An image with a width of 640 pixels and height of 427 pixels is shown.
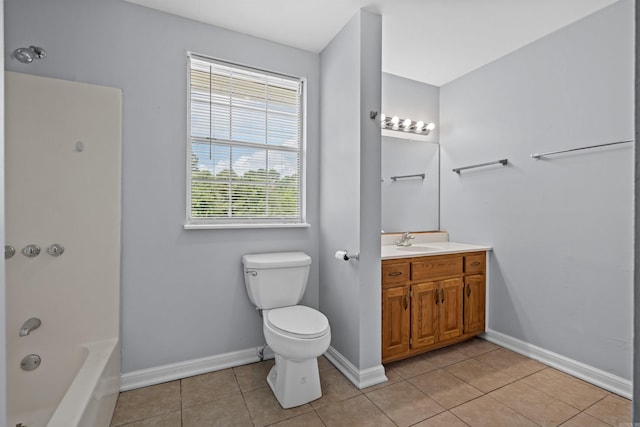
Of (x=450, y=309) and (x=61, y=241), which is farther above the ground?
(x=61, y=241)

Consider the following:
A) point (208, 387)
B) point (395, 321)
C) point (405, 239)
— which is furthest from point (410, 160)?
point (208, 387)

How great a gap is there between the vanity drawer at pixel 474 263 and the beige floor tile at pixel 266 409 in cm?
167

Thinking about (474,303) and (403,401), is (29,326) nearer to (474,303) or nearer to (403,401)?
(403,401)

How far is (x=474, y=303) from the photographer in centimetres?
264

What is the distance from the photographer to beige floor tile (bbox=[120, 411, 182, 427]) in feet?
5.38

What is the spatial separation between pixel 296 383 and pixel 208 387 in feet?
2.01

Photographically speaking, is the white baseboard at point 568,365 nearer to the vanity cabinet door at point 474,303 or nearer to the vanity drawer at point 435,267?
the vanity cabinet door at point 474,303

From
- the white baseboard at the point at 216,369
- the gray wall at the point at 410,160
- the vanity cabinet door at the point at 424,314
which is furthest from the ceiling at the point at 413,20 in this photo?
the white baseboard at the point at 216,369

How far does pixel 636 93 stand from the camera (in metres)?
0.43

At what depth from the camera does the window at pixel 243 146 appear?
2.20m

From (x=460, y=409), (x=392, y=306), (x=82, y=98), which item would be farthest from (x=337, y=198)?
(x=82, y=98)

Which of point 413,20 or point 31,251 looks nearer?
point 31,251

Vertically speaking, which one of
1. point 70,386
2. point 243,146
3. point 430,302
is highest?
point 243,146

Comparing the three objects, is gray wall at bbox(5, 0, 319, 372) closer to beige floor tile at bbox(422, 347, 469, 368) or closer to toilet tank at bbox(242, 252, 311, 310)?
toilet tank at bbox(242, 252, 311, 310)
